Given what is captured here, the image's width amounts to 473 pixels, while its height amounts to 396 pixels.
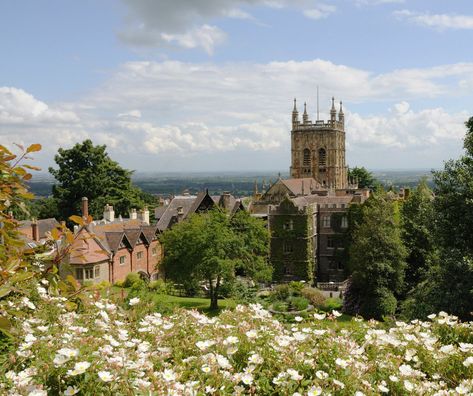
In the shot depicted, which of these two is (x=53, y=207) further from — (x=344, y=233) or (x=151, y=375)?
(x=151, y=375)

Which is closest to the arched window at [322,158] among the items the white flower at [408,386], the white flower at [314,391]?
the white flower at [408,386]

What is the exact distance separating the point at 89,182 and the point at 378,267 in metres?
40.3

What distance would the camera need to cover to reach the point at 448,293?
64.5 feet

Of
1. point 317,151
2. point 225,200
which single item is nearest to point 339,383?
point 225,200

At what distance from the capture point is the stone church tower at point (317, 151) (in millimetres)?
97812

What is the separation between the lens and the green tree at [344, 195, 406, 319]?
35.0m

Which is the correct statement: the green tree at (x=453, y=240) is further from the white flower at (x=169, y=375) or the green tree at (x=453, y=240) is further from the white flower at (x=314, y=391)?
the white flower at (x=169, y=375)

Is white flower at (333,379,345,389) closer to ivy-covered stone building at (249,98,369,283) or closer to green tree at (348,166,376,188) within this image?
ivy-covered stone building at (249,98,369,283)

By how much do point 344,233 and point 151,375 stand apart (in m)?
47.4

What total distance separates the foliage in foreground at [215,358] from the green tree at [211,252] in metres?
29.2

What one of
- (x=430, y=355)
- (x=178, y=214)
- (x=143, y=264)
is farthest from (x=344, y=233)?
(x=430, y=355)

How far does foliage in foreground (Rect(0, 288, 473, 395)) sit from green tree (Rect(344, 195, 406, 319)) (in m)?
29.0

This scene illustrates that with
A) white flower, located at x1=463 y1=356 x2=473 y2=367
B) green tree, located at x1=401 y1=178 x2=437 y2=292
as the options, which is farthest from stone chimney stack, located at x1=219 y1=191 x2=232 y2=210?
white flower, located at x1=463 y1=356 x2=473 y2=367

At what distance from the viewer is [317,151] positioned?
98375 mm
